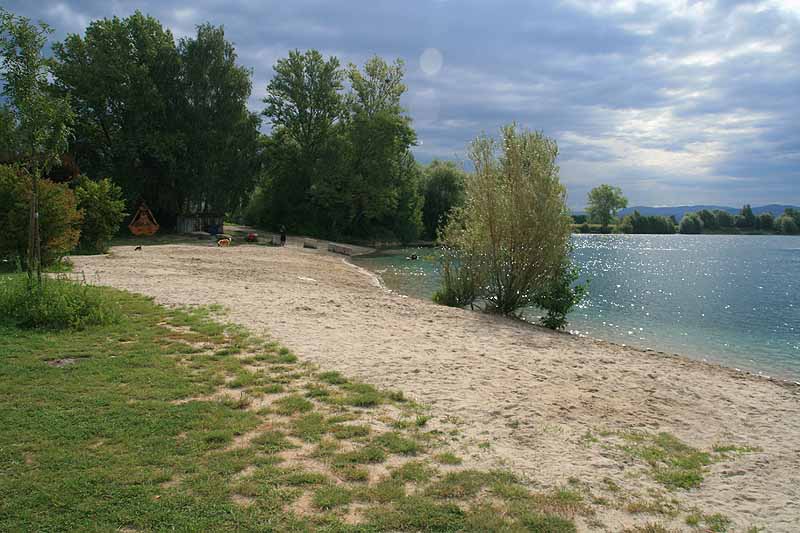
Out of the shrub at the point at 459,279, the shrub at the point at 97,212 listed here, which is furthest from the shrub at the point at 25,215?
the shrub at the point at 459,279

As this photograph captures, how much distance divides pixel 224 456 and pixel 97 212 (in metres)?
19.7

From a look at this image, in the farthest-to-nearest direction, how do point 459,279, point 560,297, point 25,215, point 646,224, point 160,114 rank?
point 646,224, point 160,114, point 459,279, point 560,297, point 25,215

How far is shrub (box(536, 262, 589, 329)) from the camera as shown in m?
14.8

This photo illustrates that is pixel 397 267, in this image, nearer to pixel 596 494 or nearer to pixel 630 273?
pixel 630 273

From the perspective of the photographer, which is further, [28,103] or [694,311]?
[694,311]

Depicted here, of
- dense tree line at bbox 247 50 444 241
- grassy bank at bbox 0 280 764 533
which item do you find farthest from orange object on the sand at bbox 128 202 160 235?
grassy bank at bbox 0 280 764 533

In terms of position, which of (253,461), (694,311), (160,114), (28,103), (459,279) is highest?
(160,114)

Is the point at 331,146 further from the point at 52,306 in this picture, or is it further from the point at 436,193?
the point at 52,306

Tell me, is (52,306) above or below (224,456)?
above

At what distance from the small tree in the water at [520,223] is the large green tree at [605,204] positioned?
407ft

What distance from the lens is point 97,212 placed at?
20.8 meters

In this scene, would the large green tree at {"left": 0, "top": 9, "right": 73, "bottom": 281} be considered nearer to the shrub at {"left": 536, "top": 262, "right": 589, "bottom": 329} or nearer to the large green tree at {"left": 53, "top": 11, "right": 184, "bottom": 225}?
the shrub at {"left": 536, "top": 262, "right": 589, "bottom": 329}

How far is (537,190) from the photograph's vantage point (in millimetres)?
14484

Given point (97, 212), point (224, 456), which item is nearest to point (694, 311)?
point (224, 456)
